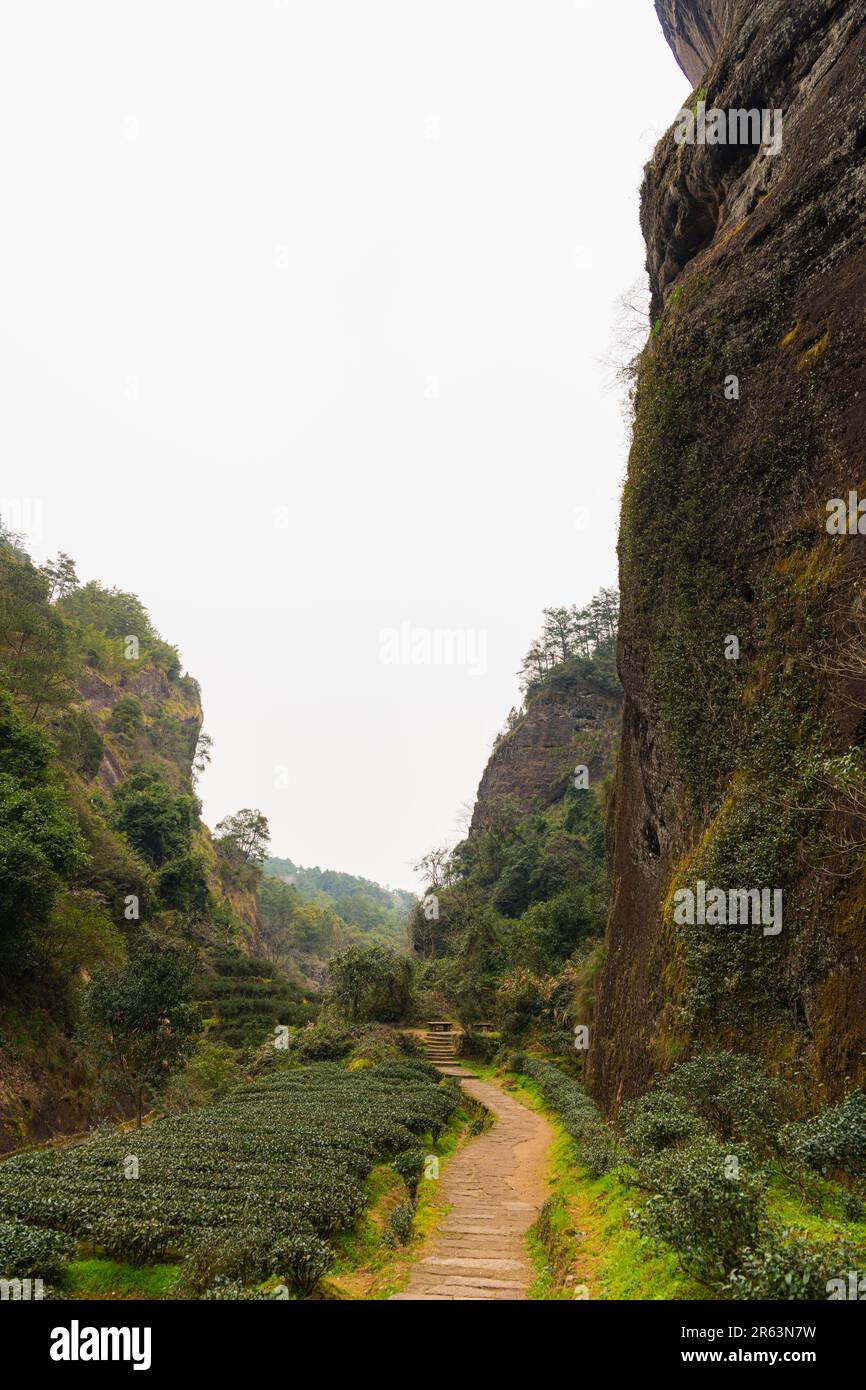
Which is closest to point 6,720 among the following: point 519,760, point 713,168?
point 713,168

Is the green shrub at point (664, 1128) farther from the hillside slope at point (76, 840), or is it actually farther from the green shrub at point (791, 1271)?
the hillside slope at point (76, 840)

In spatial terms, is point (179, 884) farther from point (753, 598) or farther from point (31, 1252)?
point (753, 598)

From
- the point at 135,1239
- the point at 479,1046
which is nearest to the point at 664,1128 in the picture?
the point at 135,1239

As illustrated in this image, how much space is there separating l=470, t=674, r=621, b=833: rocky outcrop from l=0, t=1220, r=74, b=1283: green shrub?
47908 mm

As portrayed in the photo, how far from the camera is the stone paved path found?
6981 mm

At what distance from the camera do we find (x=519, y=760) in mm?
58344

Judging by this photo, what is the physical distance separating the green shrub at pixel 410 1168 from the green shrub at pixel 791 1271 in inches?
322

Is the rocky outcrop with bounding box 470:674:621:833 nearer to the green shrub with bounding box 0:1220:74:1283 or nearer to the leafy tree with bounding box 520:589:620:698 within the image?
the leafy tree with bounding box 520:589:620:698

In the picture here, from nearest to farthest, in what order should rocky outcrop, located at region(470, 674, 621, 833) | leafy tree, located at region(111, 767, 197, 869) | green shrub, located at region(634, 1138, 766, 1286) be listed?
1. green shrub, located at region(634, 1138, 766, 1286)
2. leafy tree, located at region(111, 767, 197, 869)
3. rocky outcrop, located at region(470, 674, 621, 833)

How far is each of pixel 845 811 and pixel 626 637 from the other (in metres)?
8.83

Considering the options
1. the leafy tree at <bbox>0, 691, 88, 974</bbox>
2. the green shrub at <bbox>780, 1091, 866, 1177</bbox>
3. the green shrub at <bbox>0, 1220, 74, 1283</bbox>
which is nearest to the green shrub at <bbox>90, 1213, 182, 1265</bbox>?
the green shrub at <bbox>0, 1220, 74, 1283</bbox>

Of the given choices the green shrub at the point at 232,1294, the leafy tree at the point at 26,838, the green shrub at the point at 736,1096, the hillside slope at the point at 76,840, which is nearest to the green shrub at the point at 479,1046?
the hillside slope at the point at 76,840

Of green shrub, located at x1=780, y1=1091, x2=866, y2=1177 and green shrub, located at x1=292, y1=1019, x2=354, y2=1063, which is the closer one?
Result: green shrub, located at x1=780, y1=1091, x2=866, y2=1177

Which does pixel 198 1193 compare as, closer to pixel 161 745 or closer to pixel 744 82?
pixel 744 82
